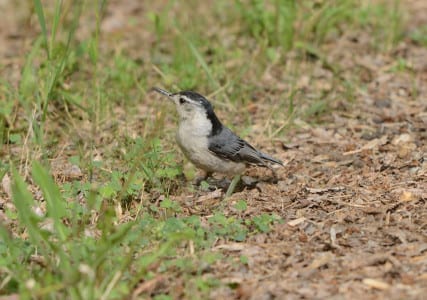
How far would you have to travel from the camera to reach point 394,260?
483 cm

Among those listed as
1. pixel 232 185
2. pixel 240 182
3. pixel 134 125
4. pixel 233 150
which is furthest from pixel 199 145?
pixel 134 125

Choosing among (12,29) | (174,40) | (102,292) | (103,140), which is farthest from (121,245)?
(12,29)

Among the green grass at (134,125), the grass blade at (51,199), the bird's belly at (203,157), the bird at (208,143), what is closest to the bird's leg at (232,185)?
the bird at (208,143)

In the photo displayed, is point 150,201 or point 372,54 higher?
point 372,54

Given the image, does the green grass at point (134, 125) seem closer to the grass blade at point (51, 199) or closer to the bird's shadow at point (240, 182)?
the grass blade at point (51, 199)

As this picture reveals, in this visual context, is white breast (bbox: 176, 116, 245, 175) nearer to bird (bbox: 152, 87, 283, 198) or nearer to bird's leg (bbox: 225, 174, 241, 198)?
bird (bbox: 152, 87, 283, 198)

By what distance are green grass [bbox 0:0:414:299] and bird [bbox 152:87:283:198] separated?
26 cm

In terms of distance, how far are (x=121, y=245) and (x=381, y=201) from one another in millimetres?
2011

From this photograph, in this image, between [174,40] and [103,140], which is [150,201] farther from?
[174,40]

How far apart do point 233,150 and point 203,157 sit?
0.86 feet

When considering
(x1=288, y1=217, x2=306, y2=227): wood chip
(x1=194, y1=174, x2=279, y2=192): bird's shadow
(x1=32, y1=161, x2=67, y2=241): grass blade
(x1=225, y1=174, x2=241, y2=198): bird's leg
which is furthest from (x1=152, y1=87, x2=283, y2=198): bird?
(x1=32, y1=161, x2=67, y2=241): grass blade

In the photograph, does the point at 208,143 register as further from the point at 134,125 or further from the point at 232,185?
the point at 134,125

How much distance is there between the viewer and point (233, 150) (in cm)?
641

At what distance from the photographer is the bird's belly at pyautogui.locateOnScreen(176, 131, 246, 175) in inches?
249
